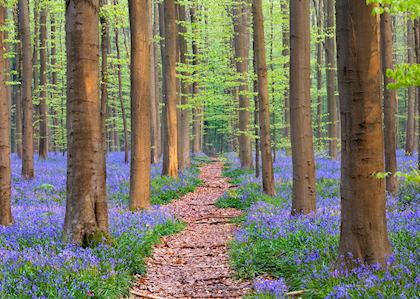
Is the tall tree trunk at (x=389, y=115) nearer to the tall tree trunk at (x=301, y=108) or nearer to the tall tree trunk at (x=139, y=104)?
the tall tree trunk at (x=301, y=108)

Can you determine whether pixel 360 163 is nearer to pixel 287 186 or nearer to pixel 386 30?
pixel 386 30

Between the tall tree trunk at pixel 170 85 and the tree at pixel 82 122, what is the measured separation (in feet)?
36.9

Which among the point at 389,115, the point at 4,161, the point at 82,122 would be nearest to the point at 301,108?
the point at 389,115

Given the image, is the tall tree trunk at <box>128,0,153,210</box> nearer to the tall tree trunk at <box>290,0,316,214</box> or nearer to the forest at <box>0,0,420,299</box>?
the forest at <box>0,0,420,299</box>

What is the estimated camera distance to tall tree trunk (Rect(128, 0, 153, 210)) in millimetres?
12117

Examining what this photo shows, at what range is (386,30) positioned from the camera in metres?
12.3

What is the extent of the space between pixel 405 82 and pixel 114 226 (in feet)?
20.7

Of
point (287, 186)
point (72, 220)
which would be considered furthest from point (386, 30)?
point (72, 220)

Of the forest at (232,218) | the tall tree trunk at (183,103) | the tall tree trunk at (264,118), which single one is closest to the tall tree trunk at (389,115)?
the forest at (232,218)

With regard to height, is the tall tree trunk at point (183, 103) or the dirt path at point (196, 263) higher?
the tall tree trunk at point (183, 103)

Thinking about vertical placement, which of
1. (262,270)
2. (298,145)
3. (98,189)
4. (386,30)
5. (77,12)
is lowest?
(262,270)

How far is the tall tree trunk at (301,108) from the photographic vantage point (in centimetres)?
998

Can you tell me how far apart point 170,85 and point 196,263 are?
11457 millimetres

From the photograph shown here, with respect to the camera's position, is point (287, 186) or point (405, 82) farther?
point (287, 186)
